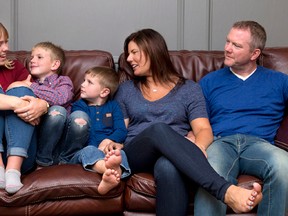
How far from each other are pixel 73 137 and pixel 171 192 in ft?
1.89

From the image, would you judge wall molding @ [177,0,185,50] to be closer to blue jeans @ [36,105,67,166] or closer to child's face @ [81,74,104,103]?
child's face @ [81,74,104,103]

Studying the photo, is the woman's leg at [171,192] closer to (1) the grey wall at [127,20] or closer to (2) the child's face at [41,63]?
(2) the child's face at [41,63]

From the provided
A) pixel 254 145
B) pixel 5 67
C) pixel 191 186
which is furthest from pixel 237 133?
pixel 5 67

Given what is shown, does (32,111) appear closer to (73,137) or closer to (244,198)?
(73,137)

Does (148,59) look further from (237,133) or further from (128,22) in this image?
(128,22)

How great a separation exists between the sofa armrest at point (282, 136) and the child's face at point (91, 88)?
0.88 m

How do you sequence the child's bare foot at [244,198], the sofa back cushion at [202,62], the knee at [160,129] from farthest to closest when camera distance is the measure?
the sofa back cushion at [202,62] → the knee at [160,129] → the child's bare foot at [244,198]

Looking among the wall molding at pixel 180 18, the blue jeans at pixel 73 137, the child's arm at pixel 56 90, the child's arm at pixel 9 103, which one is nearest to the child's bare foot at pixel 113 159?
the blue jeans at pixel 73 137

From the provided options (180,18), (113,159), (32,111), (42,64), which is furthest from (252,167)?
(180,18)

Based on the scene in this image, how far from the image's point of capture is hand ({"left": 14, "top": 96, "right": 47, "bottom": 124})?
6.70 ft

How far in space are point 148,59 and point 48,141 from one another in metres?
0.65

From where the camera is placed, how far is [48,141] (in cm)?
219

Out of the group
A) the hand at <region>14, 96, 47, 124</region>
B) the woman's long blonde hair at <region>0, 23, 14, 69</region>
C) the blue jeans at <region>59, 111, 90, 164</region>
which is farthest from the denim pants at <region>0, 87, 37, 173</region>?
the woman's long blonde hair at <region>0, 23, 14, 69</region>

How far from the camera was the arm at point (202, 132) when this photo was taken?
7.21ft
